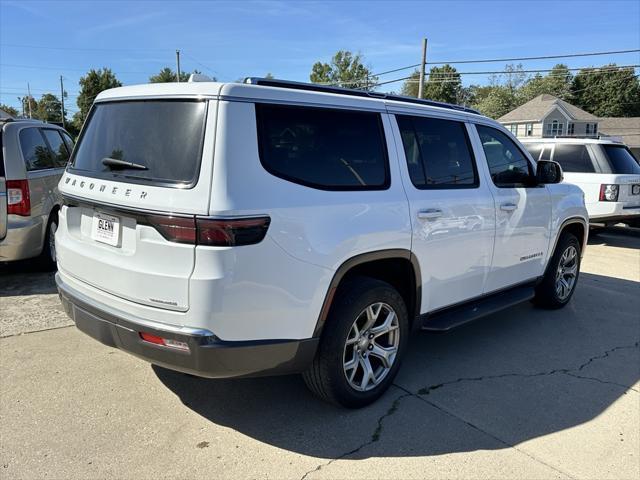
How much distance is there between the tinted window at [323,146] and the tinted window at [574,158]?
8.04 m

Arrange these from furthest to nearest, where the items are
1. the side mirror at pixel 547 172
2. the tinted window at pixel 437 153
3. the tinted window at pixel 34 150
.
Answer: the tinted window at pixel 34 150
the side mirror at pixel 547 172
the tinted window at pixel 437 153

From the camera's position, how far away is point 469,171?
13.8 ft

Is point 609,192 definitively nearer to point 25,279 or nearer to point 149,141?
point 149,141

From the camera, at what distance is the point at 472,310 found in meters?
4.19

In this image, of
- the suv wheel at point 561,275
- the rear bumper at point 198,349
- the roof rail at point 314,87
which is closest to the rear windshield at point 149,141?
the roof rail at point 314,87

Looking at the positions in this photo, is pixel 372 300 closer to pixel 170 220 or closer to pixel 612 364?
pixel 170 220

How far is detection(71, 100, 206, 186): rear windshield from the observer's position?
8.75 feet

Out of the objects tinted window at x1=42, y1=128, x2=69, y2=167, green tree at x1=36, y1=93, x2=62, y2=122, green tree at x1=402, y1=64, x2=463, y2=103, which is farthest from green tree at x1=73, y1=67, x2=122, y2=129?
tinted window at x1=42, y1=128, x2=69, y2=167

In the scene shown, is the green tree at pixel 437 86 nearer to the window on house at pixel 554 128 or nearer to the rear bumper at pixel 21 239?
the window on house at pixel 554 128

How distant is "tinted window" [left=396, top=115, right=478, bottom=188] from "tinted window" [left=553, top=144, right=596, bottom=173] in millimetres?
6934

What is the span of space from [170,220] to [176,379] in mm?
1628

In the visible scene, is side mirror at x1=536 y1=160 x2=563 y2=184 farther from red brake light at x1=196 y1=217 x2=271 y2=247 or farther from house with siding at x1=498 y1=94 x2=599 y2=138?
house with siding at x1=498 y1=94 x2=599 y2=138

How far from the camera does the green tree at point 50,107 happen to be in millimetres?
80188

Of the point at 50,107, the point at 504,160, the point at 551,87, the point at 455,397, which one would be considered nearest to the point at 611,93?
the point at 551,87
